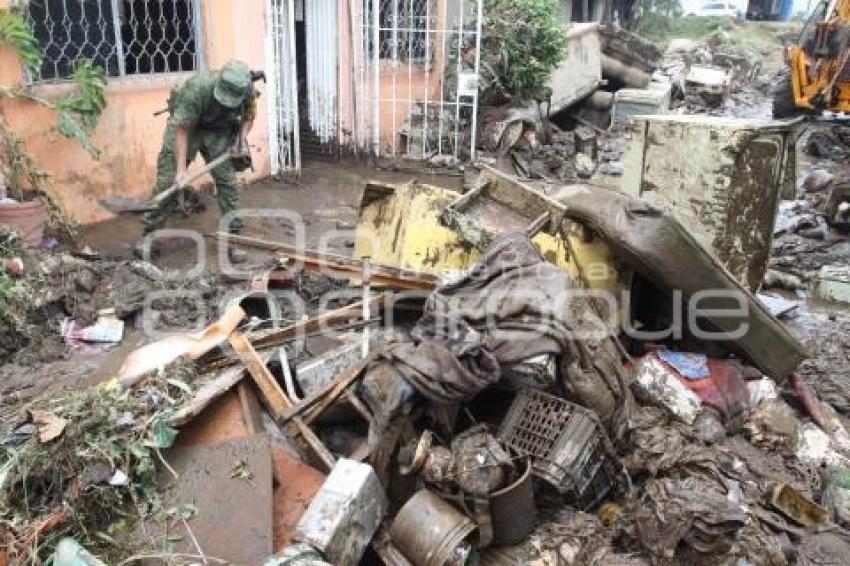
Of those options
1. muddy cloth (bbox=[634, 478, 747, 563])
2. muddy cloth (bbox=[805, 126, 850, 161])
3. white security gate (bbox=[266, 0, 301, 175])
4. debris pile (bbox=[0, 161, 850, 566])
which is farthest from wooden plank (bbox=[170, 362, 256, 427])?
muddy cloth (bbox=[805, 126, 850, 161])

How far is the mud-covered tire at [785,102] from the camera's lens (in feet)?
35.0

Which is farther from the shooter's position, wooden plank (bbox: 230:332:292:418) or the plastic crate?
wooden plank (bbox: 230:332:292:418)

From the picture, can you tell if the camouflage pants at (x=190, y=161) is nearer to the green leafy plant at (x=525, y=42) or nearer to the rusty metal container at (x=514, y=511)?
the rusty metal container at (x=514, y=511)

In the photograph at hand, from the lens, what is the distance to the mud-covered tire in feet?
35.0

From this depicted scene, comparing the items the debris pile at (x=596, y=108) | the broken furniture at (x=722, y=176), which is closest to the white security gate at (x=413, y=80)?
the debris pile at (x=596, y=108)

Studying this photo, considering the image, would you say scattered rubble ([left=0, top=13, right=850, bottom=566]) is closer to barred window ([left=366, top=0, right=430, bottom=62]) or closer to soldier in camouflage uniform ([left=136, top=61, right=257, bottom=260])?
soldier in camouflage uniform ([left=136, top=61, right=257, bottom=260])

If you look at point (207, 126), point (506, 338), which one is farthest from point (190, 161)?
point (506, 338)

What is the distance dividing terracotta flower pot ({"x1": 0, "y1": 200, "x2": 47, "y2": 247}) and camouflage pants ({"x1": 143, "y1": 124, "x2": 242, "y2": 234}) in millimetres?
894

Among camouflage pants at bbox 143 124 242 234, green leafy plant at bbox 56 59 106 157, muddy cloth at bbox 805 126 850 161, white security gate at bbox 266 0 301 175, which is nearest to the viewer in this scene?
green leafy plant at bbox 56 59 106 157

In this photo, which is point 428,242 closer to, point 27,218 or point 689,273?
point 689,273

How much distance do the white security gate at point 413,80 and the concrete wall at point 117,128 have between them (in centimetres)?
190

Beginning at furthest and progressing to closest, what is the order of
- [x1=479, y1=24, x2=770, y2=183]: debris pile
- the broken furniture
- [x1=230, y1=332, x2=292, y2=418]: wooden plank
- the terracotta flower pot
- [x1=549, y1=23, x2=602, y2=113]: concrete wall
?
[x1=549, y1=23, x2=602, y2=113]: concrete wall
[x1=479, y1=24, x2=770, y2=183]: debris pile
the terracotta flower pot
the broken furniture
[x1=230, y1=332, x2=292, y2=418]: wooden plank

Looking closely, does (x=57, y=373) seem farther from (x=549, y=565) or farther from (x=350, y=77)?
(x=350, y=77)

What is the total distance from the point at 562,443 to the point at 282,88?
609cm
